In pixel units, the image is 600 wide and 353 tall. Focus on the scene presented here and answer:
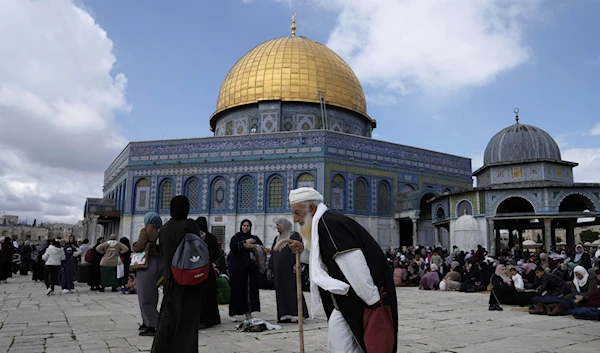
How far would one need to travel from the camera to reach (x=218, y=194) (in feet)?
83.9

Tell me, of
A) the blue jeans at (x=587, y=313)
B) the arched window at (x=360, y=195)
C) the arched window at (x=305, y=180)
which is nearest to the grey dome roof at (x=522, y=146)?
the arched window at (x=360, y=195)

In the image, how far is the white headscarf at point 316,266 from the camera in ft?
8.33

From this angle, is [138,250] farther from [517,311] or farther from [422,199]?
[422,199]

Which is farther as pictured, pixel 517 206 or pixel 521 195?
pixel 517 206

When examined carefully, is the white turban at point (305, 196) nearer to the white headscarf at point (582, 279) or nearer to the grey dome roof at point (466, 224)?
the white headscarf at point (582, 279)

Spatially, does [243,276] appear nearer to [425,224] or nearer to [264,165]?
[264,165]

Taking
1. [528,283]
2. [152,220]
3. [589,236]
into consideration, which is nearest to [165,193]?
[528,283]

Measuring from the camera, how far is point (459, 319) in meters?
6.59

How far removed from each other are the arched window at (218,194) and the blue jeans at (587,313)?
20343 mm

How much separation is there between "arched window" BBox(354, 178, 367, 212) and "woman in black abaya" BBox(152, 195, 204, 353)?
21.6m

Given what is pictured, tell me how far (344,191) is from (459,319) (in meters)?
18.5

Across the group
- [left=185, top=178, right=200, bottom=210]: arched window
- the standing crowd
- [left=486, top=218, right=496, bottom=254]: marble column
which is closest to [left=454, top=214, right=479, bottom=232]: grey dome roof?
[left=486, top=218, right=496, bottom=254]: marble column

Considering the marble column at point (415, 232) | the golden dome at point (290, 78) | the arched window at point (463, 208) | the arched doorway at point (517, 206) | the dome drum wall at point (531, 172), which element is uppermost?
the golden dome at point (290, 78)

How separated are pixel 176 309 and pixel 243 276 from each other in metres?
2.39
